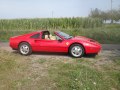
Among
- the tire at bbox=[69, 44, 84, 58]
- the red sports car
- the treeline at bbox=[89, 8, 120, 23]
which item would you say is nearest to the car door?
the red sports car

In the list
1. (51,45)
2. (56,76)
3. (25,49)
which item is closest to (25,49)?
(25,49)

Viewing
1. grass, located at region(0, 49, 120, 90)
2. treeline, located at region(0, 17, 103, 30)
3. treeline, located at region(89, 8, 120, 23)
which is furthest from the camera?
treeline, located at region(89, 8, 120, 23)

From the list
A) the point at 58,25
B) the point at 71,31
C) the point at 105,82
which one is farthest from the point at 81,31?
the point at 105,82

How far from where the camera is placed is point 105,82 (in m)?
7.15

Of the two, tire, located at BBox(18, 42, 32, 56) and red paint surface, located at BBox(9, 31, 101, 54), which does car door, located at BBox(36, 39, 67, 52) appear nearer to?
red paint surface, located at BBox(9, 31, 101, 54)

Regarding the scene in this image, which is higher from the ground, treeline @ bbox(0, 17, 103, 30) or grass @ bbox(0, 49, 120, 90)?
treeline @ bbox(0, 17, 103, 30)

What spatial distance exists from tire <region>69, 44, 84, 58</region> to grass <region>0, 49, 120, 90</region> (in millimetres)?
1726

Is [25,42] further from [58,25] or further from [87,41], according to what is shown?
[58,25]

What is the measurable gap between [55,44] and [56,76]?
3871 millimetres

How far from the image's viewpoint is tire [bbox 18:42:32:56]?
11.7m

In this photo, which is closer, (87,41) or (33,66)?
(33,66)

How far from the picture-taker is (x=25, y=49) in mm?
11703

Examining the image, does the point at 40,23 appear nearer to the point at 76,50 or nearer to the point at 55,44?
the point at 55,44

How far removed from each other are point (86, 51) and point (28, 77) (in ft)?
13.4
